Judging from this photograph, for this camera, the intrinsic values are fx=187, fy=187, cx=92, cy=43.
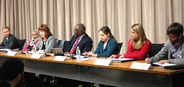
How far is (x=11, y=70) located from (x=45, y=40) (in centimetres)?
258

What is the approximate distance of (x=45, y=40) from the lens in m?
3.93

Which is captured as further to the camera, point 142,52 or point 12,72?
point 142,52

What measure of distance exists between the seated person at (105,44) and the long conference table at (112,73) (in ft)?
2.16

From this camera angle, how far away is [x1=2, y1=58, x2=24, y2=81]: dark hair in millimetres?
1377

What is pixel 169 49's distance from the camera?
231cm

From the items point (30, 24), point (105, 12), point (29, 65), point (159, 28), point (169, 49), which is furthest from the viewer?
point (30, 24)

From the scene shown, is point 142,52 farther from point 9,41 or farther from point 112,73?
point 9,41

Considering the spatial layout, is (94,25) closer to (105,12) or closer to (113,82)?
(105,12)

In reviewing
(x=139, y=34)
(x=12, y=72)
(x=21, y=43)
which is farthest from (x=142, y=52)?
(x=21, y=43)

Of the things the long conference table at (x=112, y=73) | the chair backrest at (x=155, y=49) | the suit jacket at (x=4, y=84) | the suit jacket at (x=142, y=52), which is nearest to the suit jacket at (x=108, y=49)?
the suit jacket at (x=142, y=52)

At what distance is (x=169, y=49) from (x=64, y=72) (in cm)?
134

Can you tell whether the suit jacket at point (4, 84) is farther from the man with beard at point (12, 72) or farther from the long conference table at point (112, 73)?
the long conference table at point (112, 73)

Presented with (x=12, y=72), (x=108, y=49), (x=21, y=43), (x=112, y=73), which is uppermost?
(x=21, y=43)

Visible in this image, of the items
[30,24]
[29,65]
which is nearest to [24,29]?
[30,24]
